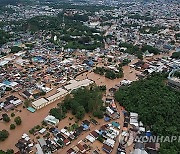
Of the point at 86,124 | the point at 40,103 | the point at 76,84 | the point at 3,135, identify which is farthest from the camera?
the point at 76,84

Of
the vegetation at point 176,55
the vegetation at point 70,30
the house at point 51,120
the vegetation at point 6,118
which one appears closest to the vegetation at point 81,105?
the house at point 51,120

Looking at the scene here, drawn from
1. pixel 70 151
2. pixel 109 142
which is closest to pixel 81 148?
pixel 70 151

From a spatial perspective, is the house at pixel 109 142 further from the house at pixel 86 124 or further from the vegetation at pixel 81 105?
the vegetation at pixel 81 105

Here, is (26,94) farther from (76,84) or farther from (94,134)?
(94,134)

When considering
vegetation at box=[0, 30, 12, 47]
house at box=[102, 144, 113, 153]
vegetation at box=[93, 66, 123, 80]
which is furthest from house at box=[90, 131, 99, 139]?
vegetation at box=[0, 30, 12, 47]

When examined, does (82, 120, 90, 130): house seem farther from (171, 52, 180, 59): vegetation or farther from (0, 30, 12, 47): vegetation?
(0, 30, 12, 47): vegetation

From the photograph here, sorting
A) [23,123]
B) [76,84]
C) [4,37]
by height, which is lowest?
[23,123]

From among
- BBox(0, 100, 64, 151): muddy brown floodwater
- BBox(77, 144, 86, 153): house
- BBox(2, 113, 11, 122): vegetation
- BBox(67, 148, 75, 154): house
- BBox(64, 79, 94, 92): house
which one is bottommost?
BBox(0, 100, 64, 151): muddy brown floodwater
